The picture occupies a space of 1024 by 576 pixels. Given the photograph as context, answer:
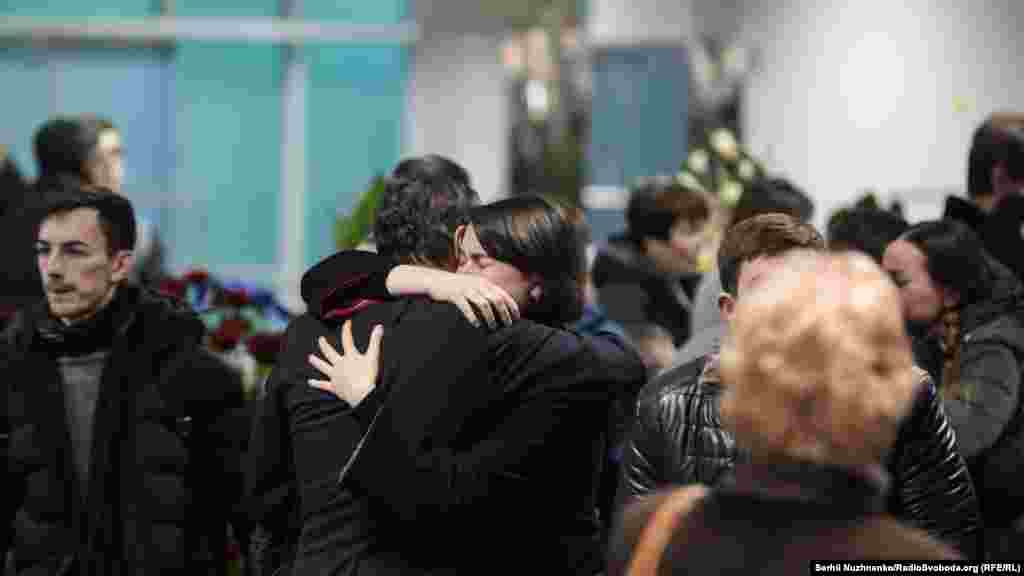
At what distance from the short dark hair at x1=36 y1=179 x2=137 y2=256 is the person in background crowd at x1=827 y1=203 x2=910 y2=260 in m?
1.69

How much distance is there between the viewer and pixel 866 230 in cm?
478

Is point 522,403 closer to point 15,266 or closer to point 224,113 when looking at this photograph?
point 15,266

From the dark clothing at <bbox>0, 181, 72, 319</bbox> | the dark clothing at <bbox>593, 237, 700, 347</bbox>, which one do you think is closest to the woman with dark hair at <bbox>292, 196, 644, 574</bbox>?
the dark clothing at <bbox>593, 237, 700, 347</bbox>

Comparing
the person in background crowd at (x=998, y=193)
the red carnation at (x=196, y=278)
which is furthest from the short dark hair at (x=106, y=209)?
the person in background crowd at (x=998, y=193)

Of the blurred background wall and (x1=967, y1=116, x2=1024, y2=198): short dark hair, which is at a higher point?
(x1=967, y1=116, x2=1024, y2=198): short dark hair

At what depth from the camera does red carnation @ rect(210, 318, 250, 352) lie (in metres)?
5.39

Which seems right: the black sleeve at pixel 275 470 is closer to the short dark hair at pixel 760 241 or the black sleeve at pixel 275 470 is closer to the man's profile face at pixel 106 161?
the short dark hair at pixel 760 241

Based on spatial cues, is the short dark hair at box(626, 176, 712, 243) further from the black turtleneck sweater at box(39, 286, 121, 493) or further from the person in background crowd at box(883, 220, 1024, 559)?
the black turtleneck sweater at box(39, 286, 121, 493)

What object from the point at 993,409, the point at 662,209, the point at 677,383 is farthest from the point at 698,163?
the point at 677,383

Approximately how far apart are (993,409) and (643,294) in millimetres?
2040

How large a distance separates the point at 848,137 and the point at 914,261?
4.05 m

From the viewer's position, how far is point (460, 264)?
140 inches

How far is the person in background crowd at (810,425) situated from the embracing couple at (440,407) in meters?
1.09

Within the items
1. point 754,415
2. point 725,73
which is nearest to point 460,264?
point 754,415
